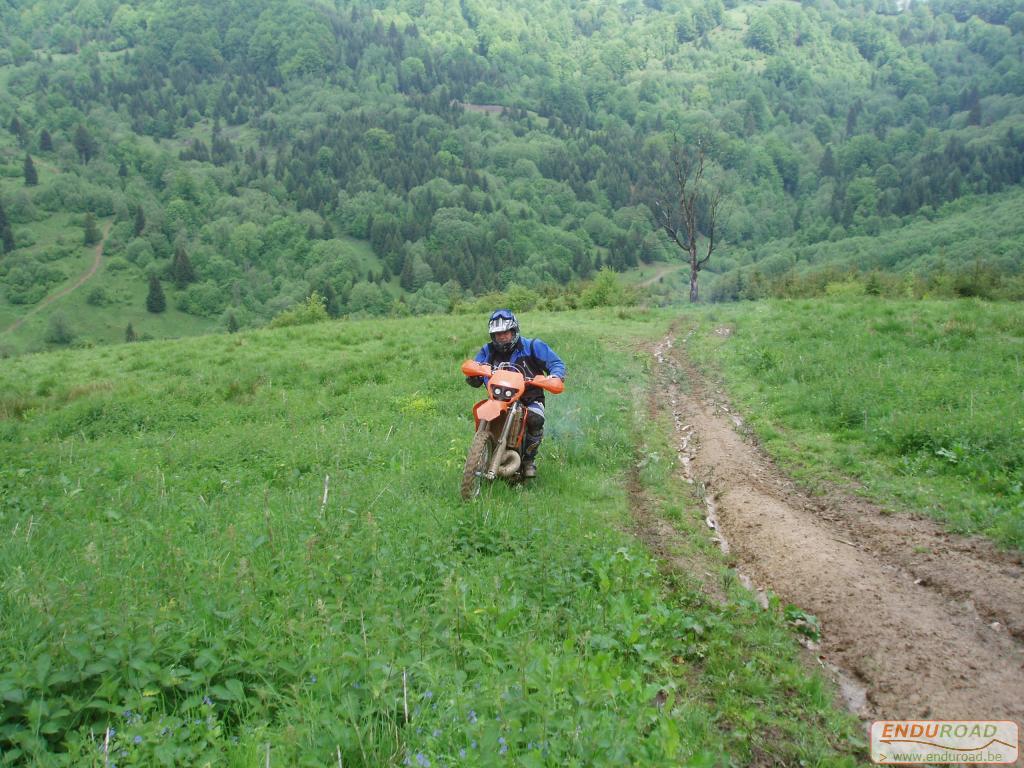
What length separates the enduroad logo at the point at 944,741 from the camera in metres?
3.82

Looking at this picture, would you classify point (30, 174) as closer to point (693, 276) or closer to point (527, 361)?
point (693, 276)

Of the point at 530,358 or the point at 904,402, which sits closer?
the point at 530,358

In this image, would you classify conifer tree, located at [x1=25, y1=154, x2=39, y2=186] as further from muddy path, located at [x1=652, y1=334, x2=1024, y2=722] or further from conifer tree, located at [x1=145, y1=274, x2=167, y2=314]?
muddy path, located at [x1=652, y1=334, x2=1024, y2=722]

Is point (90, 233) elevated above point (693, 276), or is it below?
above

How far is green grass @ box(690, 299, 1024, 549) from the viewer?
8109mm

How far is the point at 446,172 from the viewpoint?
194500 millimetres

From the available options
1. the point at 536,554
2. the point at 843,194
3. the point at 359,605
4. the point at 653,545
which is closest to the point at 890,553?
the point at 653,545

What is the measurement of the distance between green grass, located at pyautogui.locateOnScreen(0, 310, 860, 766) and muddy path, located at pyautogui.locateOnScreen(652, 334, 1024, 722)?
496mm

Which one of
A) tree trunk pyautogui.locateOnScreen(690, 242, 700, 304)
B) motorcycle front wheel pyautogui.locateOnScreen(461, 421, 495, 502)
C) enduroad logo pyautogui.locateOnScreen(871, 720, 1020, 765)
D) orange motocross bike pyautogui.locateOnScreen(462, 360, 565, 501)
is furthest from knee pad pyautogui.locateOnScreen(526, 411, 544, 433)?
tree trunk pyautogui.locateOnScreen(690, 242, 700, 304)

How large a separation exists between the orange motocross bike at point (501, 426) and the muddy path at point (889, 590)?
2.73 m

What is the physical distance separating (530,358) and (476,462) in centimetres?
207

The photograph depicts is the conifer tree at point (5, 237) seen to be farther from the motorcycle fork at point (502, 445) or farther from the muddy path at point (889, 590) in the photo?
the muddy path at point (889, 590)

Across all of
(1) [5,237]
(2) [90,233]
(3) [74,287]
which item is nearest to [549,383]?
(3) [74,287]

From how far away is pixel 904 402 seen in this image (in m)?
11.2
